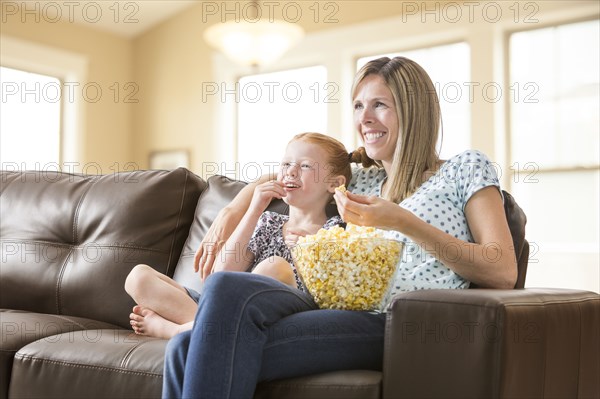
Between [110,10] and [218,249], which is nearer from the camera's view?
[218,249]

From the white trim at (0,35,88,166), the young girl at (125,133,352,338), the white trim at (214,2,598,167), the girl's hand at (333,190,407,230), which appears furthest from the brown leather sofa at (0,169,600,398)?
the white trim at (0,35,88,166)

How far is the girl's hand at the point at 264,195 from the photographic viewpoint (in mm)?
2064

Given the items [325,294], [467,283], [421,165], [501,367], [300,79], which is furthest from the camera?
[300,79]

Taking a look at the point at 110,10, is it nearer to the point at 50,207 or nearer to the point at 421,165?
the point at 50,207

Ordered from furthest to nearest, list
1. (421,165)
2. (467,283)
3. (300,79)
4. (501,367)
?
(300,79), (421,165), (467,283), (501,367)

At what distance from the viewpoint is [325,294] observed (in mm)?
1621

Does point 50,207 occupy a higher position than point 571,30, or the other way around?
point 571,30

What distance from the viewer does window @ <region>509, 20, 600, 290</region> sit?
424 cm

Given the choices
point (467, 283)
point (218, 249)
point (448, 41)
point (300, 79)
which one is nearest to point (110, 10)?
point (300, 79)

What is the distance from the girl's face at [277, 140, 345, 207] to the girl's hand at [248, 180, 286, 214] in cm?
4

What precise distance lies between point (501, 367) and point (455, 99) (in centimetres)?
368

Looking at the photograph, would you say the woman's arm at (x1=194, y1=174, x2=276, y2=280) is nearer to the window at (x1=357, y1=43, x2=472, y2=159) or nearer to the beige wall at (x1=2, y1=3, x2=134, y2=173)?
the window at (x1=357, y1=43, x2=472, y2=159)

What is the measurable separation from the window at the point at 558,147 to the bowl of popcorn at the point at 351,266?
9.48 ft

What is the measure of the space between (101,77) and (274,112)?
5.28 ft
